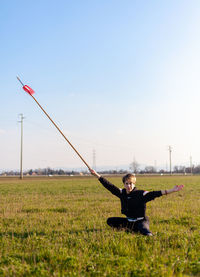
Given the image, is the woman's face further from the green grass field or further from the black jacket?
the green grass field

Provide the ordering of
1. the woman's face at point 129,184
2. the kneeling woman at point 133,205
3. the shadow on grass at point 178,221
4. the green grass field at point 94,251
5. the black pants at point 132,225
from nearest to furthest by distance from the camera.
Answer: the green grass field at point 94,251, the black pants at point 132,225, the kneeling woman at point 133,205, the woman's face at point 129,184, the shadow on grass at point 178,221

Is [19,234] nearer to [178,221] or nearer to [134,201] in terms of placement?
[134,201]

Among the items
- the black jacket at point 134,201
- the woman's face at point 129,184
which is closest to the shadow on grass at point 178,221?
the black jacket at point 134,201

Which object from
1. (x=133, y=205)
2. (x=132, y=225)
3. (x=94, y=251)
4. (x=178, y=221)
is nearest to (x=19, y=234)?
(x=94, y=251)

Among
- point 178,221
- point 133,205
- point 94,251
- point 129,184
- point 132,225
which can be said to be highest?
point 129,184

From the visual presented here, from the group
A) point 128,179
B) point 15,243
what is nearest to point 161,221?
point 128,179

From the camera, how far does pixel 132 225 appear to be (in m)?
7.45

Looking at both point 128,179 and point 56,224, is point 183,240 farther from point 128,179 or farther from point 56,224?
point 56,224

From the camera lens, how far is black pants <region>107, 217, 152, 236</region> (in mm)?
7051

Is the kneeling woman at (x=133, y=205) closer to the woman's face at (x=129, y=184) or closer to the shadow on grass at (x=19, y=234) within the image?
the woman's face at (x=129, y=184)

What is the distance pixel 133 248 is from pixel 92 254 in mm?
886

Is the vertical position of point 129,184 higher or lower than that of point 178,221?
higher

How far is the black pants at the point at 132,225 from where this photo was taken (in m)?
7.05

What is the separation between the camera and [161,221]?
9055 millimetres
